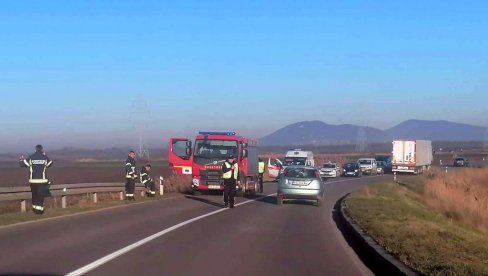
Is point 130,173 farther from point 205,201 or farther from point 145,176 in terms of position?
point 205,201

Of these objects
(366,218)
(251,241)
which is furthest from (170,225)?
(366,218)

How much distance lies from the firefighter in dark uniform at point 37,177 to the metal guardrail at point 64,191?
0.73m

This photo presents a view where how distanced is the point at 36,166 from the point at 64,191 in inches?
133

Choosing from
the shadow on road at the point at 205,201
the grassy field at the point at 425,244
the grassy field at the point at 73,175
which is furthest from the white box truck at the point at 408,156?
the grassy field at the point at 425,244

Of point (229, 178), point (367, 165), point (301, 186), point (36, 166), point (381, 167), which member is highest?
point (36, 166)

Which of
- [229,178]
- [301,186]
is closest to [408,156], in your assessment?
[301,186]

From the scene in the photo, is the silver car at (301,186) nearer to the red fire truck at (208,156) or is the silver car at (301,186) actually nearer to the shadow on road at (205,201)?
the shadow on road at (205,201)

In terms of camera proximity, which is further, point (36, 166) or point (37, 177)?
point (36, 166)

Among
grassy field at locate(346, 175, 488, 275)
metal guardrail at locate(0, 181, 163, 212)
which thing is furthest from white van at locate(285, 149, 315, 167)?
grassy field at locate(346, 175, 488, 275)

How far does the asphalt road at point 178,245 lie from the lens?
36.0 ft

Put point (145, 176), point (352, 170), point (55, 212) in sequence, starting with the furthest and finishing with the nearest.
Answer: point (352, 170)
point (145, 176)
point (55, 212)

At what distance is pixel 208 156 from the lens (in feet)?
104

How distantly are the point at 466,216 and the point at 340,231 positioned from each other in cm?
989

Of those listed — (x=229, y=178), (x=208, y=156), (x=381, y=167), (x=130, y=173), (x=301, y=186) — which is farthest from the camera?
(x=381, y=167)
